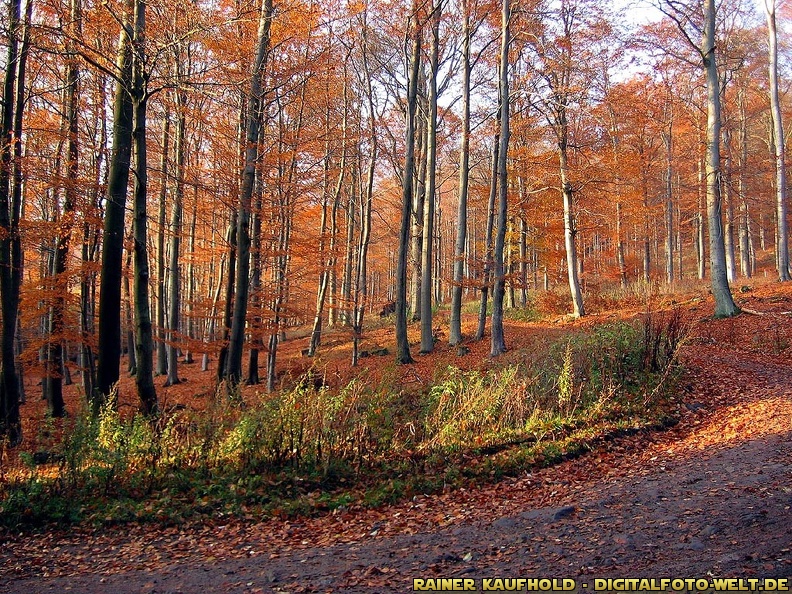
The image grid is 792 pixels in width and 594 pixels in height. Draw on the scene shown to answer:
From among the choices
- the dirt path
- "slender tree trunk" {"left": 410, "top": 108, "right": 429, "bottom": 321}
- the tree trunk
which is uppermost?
"slender tree trunk" {"left": 410, "top": 108, "right": 429, "bottom": 321}

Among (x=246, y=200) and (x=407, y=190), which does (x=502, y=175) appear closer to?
(x=407, y=190)

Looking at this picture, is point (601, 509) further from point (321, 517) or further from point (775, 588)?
point (321, 517)

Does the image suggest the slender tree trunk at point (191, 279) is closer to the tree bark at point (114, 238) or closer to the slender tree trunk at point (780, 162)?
the tree bark at point (114, 238)

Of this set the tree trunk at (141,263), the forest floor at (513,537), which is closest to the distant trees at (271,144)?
the tree trunk at (141,263)

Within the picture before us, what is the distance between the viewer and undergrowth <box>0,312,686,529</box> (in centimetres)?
599

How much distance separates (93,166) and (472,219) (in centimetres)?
3049

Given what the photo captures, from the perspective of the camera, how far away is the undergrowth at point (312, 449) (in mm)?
5992

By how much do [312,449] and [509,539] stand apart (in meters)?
2.96

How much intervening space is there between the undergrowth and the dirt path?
14.9 inches

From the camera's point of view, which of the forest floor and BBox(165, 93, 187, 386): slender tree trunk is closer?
the forest floor

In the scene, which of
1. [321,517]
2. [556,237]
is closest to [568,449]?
[321,517]

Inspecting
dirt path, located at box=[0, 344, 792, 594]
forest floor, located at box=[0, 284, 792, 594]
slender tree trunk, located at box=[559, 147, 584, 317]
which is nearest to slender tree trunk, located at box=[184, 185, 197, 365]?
forest floor, located at box=[0, 284, 792, 594]

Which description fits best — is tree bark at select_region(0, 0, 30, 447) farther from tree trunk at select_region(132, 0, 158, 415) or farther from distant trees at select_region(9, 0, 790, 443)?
tree trunk at select_region(132, 0, 158, 415)

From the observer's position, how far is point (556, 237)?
25.2 metres
